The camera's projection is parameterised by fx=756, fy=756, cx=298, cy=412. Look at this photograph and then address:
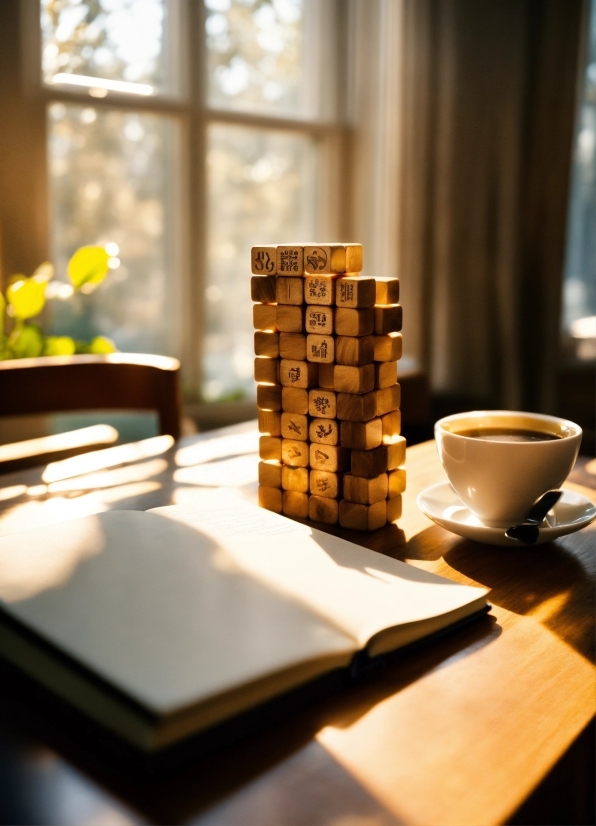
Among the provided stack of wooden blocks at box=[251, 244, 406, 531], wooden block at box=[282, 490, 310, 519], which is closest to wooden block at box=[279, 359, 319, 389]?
stack of wooden blocks at box=[251, 244, 406, 531]

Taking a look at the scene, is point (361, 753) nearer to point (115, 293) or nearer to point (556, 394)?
point (115, 293)

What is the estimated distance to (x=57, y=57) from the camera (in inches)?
84.8

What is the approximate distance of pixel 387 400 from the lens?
2.40 feet

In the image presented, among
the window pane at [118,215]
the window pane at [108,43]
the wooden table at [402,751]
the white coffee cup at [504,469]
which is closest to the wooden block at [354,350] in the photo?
the white coffee cup at [504,469]

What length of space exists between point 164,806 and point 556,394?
2.50m

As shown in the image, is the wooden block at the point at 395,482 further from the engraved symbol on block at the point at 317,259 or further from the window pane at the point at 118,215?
the window pane at the point at 118,215

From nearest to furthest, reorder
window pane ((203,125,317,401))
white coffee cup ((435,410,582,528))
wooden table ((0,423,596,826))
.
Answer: wooden table ((0,423,596,826)) < white coffee cup ((435,410,582,528)) < window pane ((203,125,317,401))

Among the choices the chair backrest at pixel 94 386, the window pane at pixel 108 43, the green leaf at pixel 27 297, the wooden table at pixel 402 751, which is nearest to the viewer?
the wooden table at pixel 402 751

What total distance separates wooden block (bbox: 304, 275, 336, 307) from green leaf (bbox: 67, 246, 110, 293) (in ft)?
4.35

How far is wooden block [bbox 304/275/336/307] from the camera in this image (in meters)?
0.70

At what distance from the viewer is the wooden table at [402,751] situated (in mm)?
356

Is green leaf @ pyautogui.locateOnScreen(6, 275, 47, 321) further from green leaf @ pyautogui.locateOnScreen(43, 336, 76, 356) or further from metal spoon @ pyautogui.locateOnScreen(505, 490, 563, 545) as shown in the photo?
metal spoon @ pyautogui.locateOnScreen(505, 490, 563, 545)

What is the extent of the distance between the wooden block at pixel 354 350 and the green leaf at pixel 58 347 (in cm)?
144

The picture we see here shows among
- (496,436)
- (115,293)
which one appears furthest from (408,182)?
(496,436)
